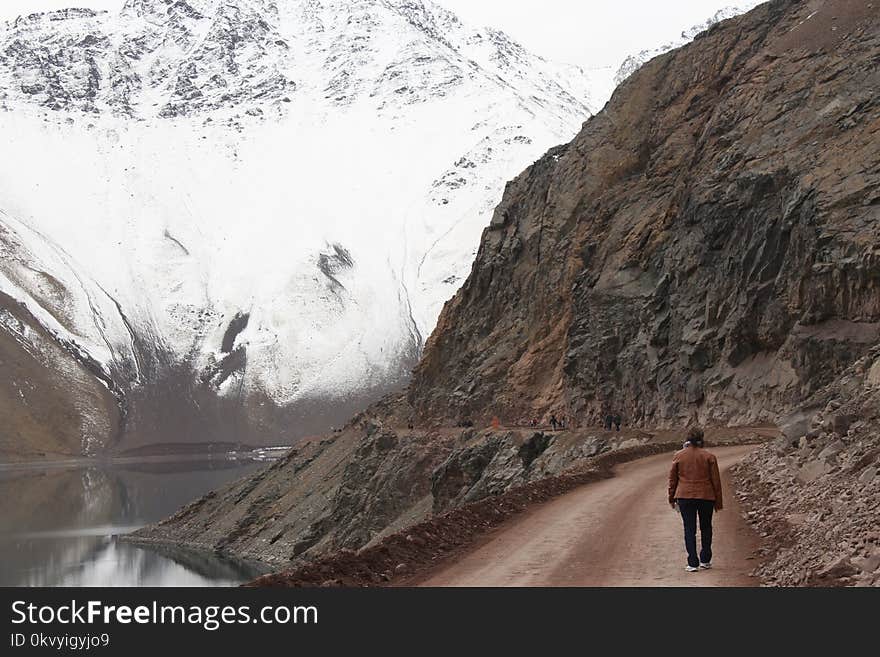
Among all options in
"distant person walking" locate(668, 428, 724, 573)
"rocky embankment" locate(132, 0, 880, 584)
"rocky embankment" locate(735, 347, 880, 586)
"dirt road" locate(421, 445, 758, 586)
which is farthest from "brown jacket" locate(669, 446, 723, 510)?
"rocky embankment" locate(132, 0, 880, 584)

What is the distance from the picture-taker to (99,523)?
97562 mm

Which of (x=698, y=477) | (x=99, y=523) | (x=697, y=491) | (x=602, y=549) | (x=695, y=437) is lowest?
(x=99, y=523)

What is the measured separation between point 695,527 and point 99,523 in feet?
311

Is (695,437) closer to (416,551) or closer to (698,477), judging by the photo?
(698,477)

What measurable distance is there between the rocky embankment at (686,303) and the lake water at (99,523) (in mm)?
5640

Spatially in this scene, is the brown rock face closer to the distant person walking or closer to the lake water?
the lake water

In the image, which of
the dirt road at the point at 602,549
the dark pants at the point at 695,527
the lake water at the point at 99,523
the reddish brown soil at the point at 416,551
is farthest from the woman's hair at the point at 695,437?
the lake water at the point at 99,523

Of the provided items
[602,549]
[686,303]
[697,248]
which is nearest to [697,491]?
[602,549]

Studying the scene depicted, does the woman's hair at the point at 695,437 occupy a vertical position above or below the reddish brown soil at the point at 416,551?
above

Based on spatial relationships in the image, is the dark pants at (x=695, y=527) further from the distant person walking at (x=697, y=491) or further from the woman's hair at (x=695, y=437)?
the woman's hair at (x=695, y=437)

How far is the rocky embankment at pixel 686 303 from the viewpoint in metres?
33.3

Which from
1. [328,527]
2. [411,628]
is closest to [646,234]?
[328,527]

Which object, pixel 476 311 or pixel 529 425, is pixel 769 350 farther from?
pixel 476 311

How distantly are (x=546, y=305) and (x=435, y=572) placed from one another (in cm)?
4401
